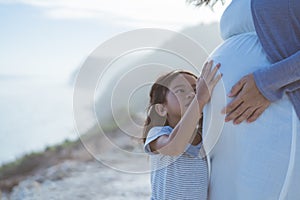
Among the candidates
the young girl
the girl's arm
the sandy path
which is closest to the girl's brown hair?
the young girl

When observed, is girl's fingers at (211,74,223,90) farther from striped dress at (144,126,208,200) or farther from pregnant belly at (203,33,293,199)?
striped dress at (144,126,208,200)

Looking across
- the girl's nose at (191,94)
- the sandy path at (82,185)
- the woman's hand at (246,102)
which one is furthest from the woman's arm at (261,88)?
the sandy path at (82,185)

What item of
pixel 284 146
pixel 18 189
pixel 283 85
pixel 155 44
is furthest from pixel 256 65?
pixel 18 189

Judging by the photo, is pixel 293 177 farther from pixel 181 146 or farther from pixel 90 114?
pixel 90 114

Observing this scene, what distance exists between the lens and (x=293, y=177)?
117 centimetres

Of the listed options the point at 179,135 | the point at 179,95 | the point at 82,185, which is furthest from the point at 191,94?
the point at 82,185

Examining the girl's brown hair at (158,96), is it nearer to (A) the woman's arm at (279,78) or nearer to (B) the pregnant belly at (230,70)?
→ (B) the pregnant belly at (230,70)

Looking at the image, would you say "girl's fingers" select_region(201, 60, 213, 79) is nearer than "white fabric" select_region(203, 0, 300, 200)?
No

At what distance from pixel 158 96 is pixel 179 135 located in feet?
0.70

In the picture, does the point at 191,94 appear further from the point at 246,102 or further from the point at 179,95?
the point at 246,102

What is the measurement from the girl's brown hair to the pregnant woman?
18cm

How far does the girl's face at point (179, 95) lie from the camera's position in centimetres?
137

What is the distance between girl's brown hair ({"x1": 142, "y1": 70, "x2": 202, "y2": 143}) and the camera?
1.41m

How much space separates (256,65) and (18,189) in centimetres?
417
